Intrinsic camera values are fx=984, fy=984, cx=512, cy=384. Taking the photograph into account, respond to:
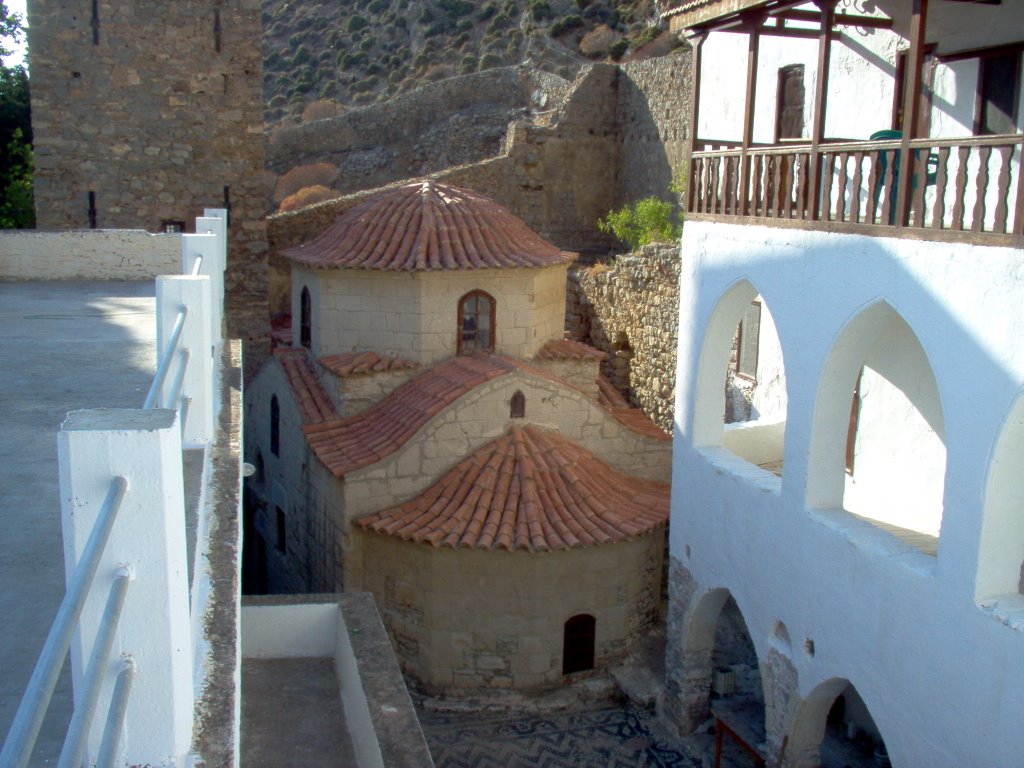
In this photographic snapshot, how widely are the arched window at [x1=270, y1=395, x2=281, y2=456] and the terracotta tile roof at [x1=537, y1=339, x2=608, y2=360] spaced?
13.6ft

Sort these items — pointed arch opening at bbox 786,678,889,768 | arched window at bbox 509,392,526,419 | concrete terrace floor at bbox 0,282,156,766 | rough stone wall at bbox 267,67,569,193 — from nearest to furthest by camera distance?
concrete terrace floor at bbox 0,282,156,766
pointed arch opening at bbox 786,678,889,768
arched window at bbox 509,392,526,419
rough stone wall at bbox 267,67,569,193

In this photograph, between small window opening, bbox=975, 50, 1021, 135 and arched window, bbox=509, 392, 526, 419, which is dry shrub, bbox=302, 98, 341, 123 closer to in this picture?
→ arched window, bbox=509, 392, 526, 419

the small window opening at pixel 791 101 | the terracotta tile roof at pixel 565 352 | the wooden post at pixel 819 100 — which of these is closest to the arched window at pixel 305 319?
the terracotta tile roof at pixel 565 352

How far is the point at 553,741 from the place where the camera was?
35.9 ft

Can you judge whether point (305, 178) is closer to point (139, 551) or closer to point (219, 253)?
point (219, 253)

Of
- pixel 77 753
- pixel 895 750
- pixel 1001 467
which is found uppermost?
pixel 77 753

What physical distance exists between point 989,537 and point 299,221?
15.3 meters

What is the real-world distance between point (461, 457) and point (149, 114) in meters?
7.60

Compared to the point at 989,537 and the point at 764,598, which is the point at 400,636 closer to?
the point at 764,598

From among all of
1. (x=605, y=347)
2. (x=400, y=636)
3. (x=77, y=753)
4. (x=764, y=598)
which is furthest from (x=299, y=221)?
(x=77, y=753)

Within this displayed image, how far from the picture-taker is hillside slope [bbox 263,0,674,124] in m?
39.8

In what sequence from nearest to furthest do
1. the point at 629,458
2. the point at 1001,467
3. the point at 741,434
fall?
the point at 1001,467 < the point at 741,434 < the point at 629,458

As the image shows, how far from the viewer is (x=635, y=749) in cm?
1059

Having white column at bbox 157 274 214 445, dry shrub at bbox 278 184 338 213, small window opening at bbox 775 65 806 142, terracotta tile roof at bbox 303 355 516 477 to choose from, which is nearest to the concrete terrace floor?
white column at bbox 157 274 214 445
